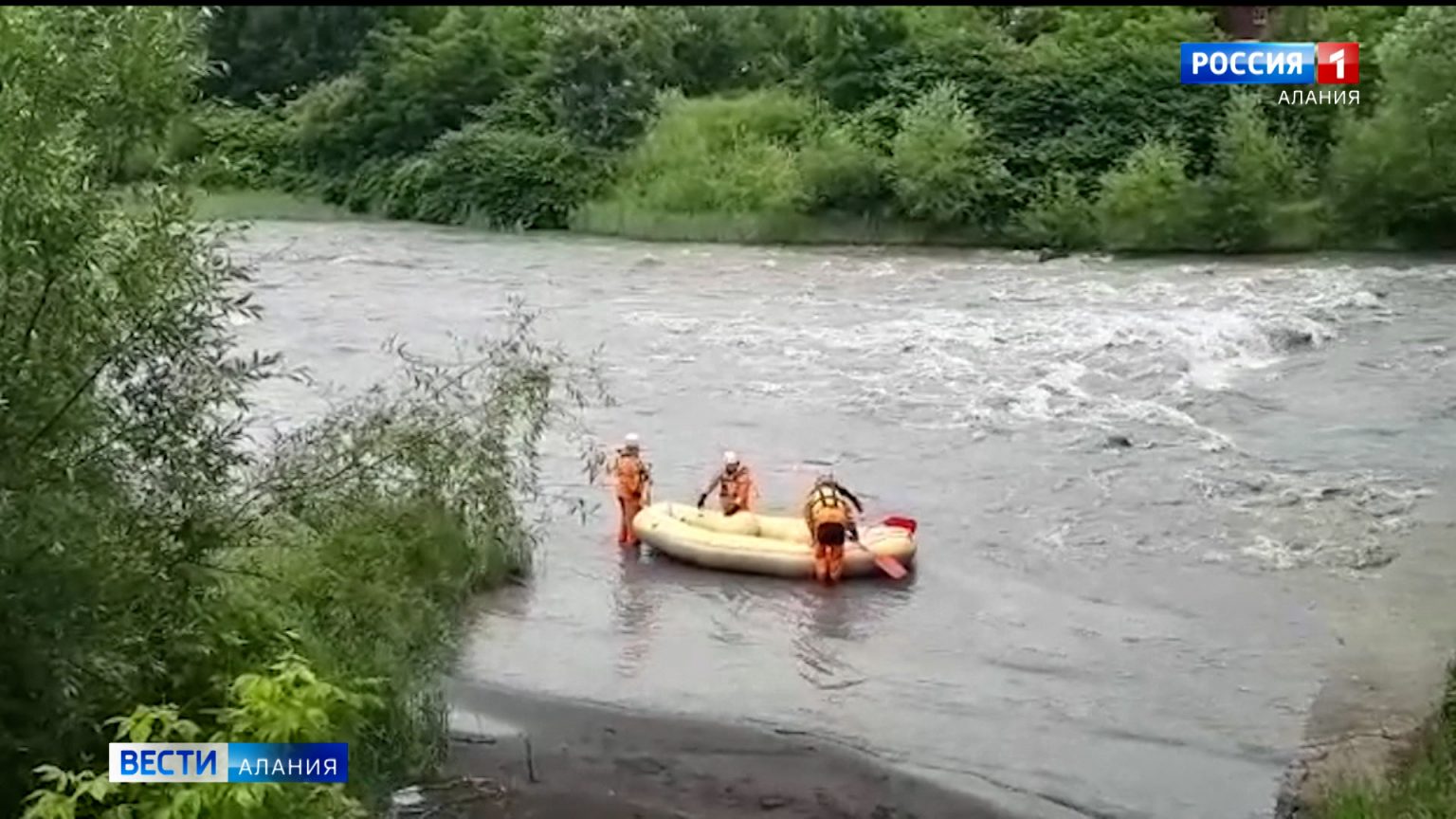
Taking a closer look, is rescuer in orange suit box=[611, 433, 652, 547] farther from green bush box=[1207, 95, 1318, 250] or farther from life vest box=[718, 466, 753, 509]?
green bush box=[1207, 95, 1318, 250]

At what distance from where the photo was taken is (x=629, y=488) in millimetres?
16188

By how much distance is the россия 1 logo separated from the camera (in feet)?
98.6

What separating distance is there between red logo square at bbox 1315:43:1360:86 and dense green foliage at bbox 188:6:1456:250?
212mm

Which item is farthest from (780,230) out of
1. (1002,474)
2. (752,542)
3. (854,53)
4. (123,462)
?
(123,462)

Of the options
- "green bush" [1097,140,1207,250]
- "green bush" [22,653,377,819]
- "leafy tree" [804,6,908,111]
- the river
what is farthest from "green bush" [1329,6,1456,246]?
"green bush" [22,653,377,819]

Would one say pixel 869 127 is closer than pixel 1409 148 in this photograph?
No

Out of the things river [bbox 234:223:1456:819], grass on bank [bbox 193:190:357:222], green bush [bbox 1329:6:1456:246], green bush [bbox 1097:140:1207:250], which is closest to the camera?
river [bbox 234:223:1456:819]

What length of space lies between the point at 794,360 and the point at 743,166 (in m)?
12.0

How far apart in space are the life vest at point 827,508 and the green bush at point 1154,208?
16592 millimetres

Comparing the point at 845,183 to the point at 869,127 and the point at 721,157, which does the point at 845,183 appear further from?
the point at 721,157

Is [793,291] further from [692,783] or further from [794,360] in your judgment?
[692,783]

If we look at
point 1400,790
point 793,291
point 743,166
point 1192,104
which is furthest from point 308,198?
point 1400,790

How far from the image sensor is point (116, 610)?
27.0 feet

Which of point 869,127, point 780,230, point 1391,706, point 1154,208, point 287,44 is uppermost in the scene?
point 287,44
